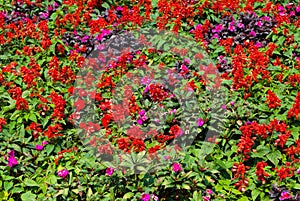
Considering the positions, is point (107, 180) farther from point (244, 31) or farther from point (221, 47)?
point (244, 31)

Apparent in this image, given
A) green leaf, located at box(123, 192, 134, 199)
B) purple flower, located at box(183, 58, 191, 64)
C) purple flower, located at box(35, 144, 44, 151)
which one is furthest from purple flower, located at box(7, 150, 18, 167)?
purple flower, located at box(183, 58, 191, 64)

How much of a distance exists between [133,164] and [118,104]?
1099mm

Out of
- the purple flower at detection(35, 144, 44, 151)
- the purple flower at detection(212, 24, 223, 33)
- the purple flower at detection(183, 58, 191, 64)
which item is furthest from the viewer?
the purple flower at detection(212, 24, 223, 33)

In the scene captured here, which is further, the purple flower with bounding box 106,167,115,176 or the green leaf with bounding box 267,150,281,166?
the green leaf with bounding box 267,150,281,166

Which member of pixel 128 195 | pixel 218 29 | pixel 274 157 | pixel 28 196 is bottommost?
pixel 28 196

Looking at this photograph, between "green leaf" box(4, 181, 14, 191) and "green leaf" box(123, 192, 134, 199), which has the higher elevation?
"green leaf" box(123, 192, 134, 199)

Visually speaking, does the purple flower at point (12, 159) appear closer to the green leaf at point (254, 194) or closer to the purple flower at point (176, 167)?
the purple flower at point (176, 167)

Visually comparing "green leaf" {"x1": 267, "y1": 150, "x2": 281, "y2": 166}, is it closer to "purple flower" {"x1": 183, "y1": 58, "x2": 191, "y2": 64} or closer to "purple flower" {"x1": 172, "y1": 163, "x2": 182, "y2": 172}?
"purple flower" {"x1": 172, "y1": 163, "x2": 182, "y2": 172}

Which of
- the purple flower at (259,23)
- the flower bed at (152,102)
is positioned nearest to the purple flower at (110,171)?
the flower bed at (152,102)

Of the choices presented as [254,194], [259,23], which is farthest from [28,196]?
[259,23]

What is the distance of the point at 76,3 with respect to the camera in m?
7.02

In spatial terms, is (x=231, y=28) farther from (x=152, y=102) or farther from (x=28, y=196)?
(x=28, y=196)

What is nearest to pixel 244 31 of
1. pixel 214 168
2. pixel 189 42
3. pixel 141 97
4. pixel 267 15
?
pixel 267 15

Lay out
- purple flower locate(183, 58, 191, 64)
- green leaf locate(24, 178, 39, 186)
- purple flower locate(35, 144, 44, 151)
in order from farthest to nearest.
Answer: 1. purple flower locate(183, 58, 191, 64)
2. purple flower locate(35, 144, 44, 151)
3. green leaf locate(24, 178, 39, 186)
